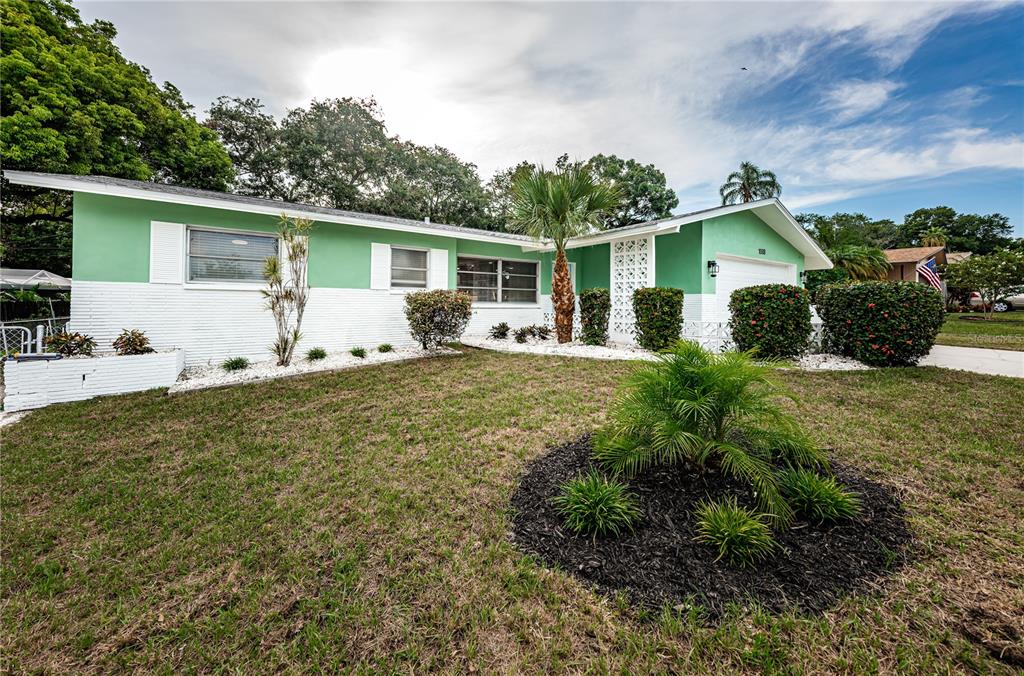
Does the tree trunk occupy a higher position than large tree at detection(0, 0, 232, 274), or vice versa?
large tree at detection(0, 0, 232, 274)

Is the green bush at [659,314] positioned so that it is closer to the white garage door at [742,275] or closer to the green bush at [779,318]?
the green bush at [779,318]

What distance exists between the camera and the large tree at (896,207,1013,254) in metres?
34.4

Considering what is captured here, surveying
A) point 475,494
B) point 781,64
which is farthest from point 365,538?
point 781,64

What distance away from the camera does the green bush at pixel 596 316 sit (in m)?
9.68

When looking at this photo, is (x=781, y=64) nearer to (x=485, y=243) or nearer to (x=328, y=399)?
(x=485, y=243)

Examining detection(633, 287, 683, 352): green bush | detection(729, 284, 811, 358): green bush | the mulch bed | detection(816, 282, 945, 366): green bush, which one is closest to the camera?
the mulch bed

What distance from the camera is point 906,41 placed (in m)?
7.06

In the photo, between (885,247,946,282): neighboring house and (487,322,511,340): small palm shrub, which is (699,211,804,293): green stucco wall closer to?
(487,322,511,340): small palm shrub

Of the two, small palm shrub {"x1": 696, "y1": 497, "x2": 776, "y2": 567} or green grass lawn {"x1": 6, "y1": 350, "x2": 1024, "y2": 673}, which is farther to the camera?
small palm shrub {"x1": 696, "y1": 497, "x2": 776, "y2": 567}

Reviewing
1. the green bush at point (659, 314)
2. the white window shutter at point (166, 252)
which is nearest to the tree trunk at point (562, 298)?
the green bush at point (659, 314)

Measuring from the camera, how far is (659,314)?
852cm

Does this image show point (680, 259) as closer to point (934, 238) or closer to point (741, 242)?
point (741, 242)

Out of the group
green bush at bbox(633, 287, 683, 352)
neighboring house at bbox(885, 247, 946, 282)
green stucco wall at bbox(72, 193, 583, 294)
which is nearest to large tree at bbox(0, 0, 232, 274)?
green stucco wall at bbox(72, 193, 583, 294)

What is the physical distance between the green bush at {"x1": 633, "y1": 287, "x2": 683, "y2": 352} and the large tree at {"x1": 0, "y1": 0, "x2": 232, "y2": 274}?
579 inches
